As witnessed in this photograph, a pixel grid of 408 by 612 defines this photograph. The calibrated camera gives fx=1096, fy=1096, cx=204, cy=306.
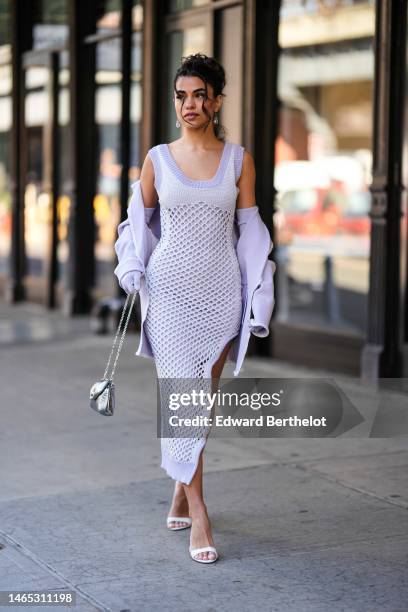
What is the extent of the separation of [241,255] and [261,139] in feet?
16.0

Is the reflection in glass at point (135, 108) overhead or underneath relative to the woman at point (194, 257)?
overhead

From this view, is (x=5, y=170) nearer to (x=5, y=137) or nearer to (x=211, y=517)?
(x=5, y=137)

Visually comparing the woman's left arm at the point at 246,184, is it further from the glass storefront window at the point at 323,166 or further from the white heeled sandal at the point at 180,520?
the glass storefront window at the point at 323,166

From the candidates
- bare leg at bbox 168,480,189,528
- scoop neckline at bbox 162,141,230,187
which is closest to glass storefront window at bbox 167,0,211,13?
scoop neckline at bbox 162,141,230,187

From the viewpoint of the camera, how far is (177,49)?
10.6 m

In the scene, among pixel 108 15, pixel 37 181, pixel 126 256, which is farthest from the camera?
pixel 37 181

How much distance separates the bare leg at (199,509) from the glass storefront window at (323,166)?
5385 millimetres

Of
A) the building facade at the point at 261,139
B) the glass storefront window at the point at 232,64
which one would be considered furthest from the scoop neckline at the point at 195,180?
the glass storefront window at the point at 232,64

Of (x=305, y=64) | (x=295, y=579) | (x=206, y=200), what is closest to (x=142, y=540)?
(x=295, y=579)

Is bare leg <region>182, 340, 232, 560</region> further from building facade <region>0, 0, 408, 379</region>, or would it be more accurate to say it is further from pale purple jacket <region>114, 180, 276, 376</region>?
building facade <region>0, 0, 408, 379</region>

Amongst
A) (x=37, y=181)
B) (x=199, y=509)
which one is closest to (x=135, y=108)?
(x=37, y=181)

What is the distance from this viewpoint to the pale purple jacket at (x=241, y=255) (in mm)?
4562

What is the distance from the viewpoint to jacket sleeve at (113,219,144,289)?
4.52m

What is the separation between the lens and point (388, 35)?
25.5ft
